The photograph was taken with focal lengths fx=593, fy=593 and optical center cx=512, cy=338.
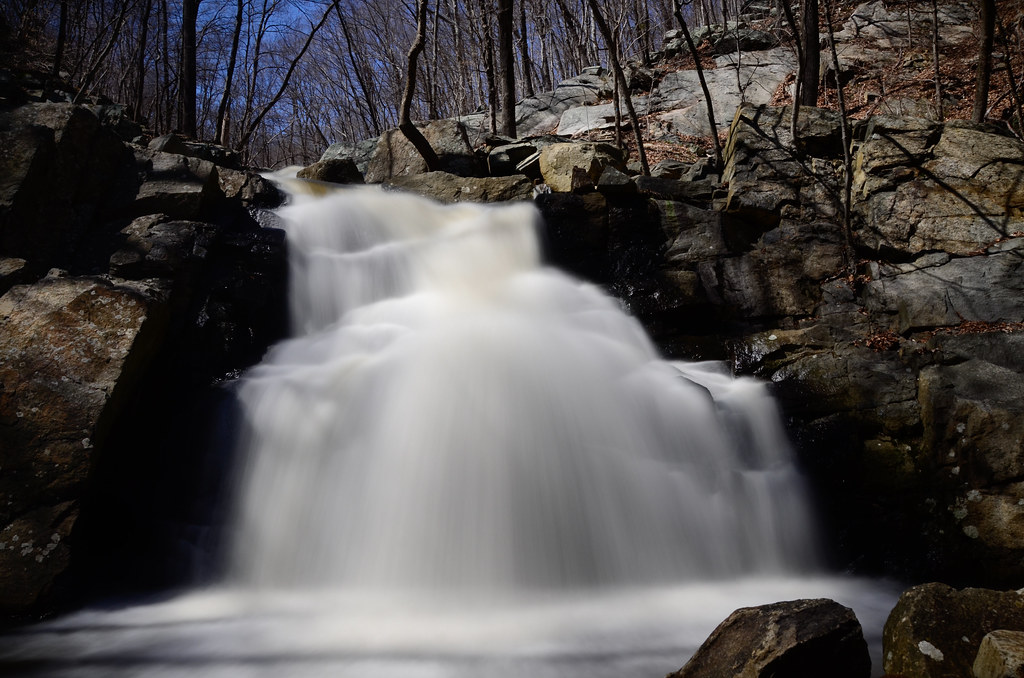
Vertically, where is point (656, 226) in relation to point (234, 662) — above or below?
above

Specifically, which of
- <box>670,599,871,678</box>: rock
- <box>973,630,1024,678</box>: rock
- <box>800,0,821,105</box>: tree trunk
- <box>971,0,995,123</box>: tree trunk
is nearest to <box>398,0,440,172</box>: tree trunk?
<box>800,0,821,105</box>: tree trunk

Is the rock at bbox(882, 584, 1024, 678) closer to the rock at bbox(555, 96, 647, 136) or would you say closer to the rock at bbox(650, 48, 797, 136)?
the rock at bbox(650, 48, 797, 136)

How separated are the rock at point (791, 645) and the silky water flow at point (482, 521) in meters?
0.56

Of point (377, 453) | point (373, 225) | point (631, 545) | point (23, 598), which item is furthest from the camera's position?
point (373, 225)

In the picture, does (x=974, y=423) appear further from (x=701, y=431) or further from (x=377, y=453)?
(x=377, y=453)

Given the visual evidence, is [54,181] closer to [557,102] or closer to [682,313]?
[682,313]

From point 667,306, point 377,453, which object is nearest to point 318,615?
point 377,453

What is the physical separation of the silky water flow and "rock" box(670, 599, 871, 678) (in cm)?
56

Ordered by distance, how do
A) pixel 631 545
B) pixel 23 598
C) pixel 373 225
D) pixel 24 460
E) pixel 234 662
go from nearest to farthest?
pixel 234 662 → pixel 23 598 → pixel 24 460 → pixel 631 545 → pixel 373 225

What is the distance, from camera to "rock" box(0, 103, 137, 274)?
4918 mm

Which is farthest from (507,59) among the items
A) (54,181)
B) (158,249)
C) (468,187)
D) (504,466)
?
(504,466)

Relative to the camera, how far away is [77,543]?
3.70 metres

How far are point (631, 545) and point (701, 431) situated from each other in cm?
113

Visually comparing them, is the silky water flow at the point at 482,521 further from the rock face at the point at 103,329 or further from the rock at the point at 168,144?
the rock at the point at 168,144
